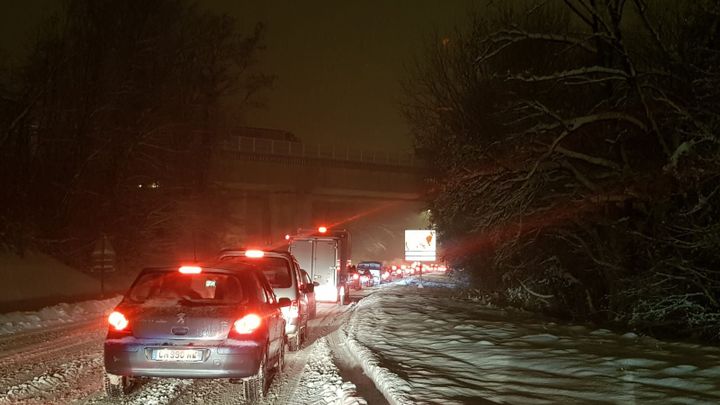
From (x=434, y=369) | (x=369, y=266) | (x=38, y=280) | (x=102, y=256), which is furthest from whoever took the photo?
(x=369, y=266)

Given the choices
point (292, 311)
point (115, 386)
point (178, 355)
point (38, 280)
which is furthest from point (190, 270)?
point (38, 280)

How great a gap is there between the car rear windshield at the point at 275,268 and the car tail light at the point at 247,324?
14.8ft

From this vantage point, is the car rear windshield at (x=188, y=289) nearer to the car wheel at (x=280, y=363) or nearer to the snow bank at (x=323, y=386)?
the snow bank at (x=323, y=386)

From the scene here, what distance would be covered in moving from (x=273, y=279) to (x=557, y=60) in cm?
1123

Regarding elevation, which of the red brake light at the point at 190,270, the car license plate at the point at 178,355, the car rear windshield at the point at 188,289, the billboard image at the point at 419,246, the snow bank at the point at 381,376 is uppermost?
the billboard image at the point at 419,246

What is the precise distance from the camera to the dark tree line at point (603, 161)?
12.0m

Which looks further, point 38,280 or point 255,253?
point 38,280

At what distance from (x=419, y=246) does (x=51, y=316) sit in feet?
88.1

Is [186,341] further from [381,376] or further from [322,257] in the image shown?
[322,257]

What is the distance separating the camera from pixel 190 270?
25.7ft

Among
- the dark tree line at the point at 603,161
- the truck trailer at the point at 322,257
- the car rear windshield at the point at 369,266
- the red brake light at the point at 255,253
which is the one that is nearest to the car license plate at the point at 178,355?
the red brake light at the point at 255,253

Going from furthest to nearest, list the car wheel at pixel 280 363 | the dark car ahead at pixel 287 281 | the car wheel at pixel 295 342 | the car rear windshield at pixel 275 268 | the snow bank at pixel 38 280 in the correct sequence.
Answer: the snow bank at pixel 38 280, the car rear windshield at pixel 275 268, the car wheel at pixel 295 342, the dark car ahead at pixel 287 281, the car wheel at pixel 280 363

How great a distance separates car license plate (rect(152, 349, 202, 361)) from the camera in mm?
7109

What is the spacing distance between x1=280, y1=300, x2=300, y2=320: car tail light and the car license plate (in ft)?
14.0
